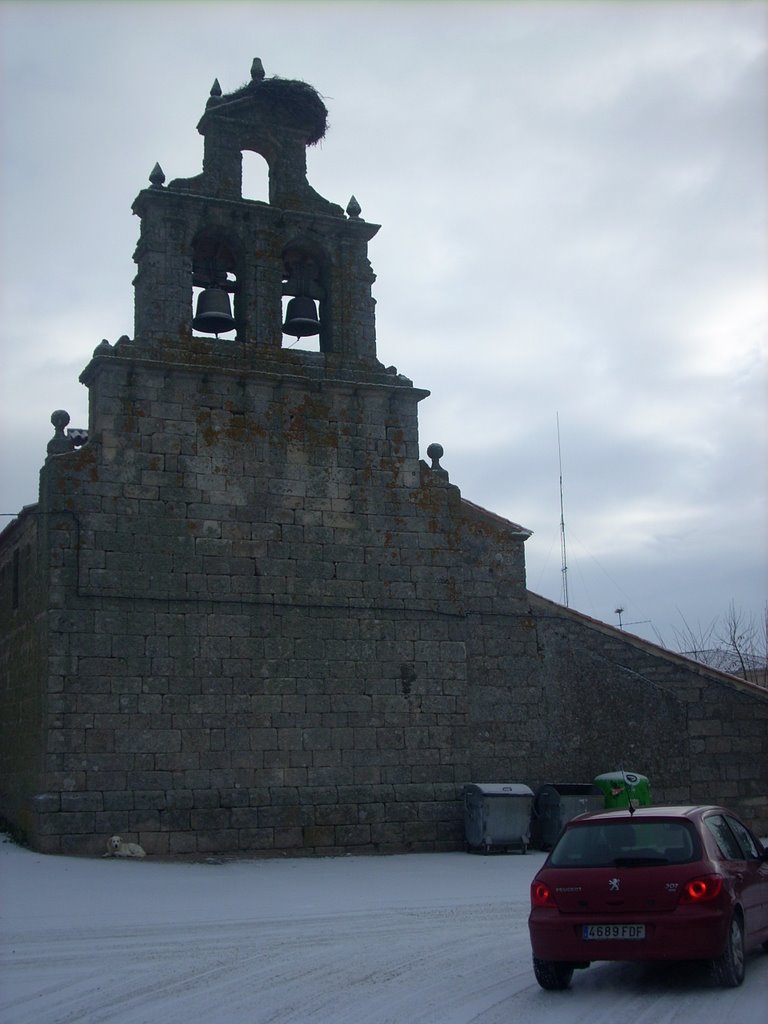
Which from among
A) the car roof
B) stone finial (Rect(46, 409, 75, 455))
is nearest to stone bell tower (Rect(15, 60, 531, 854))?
stone finial (Rect(46, 409, 75, 455))

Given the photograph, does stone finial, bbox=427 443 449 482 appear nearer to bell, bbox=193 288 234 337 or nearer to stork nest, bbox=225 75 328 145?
bell, bbox=193 288 234 337

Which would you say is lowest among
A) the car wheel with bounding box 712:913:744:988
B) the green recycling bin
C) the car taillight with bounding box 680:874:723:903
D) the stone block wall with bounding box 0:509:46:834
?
the car wheel with bounding box 712:913:744:988

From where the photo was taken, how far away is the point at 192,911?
10.5 metres

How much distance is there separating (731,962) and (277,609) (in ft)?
28.9

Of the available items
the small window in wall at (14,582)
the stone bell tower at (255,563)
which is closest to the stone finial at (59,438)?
the stone bell tower at (255,563)

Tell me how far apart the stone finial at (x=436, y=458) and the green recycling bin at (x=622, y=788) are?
4.61 m

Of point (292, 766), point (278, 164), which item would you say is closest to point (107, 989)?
point (292, 766)

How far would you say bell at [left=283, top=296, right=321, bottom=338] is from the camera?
639 inches

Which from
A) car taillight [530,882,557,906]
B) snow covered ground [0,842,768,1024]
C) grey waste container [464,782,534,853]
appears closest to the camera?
snow covered ground [0,842,768,1024]

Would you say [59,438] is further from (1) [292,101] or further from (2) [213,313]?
(1) [292,101]

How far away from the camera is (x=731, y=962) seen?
7.06 metres

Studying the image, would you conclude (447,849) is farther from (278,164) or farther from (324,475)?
(278,164)

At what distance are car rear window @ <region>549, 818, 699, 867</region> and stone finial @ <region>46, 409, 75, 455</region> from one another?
8875 mm

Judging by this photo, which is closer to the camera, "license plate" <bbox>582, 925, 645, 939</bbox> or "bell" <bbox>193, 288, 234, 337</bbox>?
"license plate" <bbox>582, 925, 645, 939</bbox>
